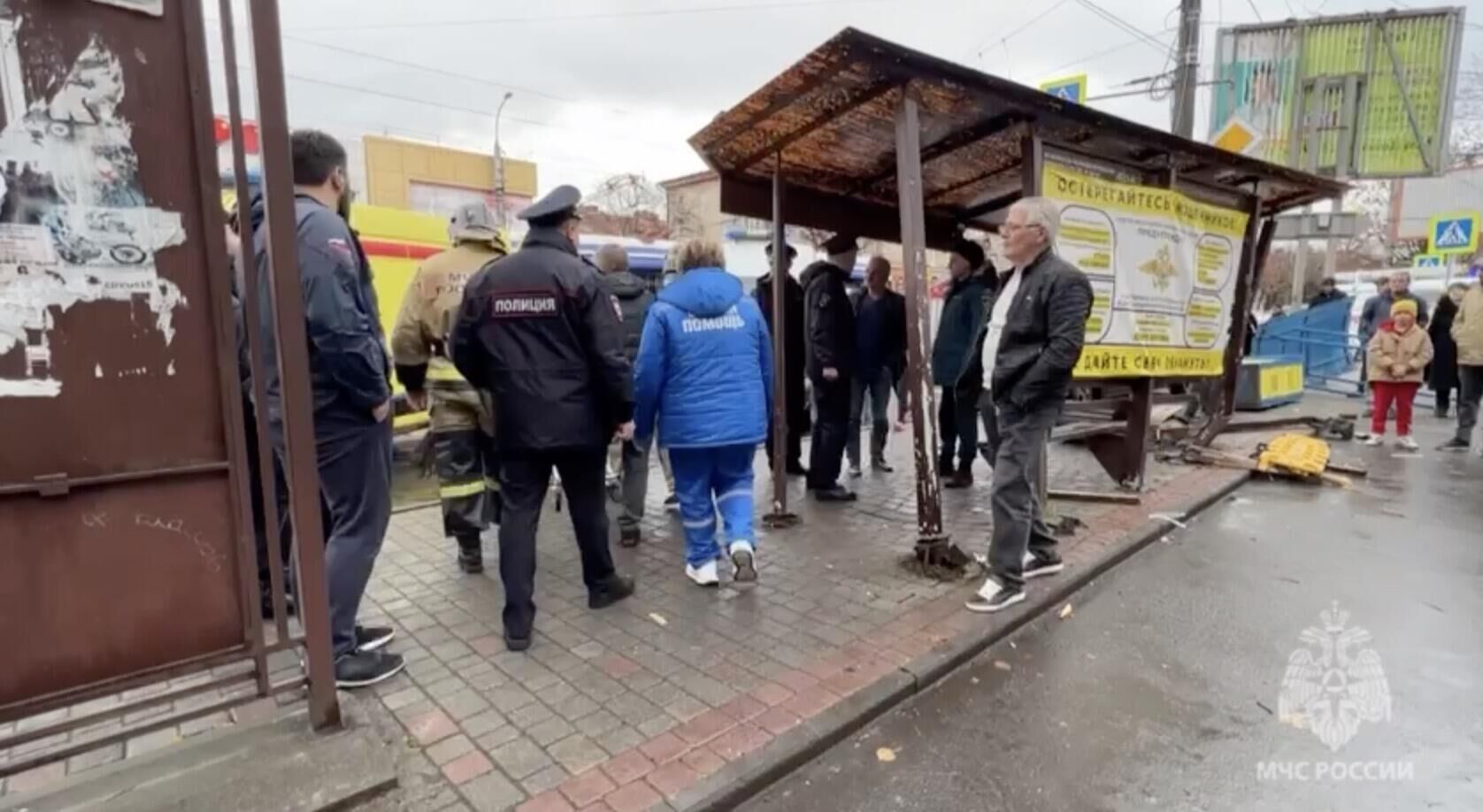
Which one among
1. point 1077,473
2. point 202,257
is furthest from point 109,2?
point 1077,473

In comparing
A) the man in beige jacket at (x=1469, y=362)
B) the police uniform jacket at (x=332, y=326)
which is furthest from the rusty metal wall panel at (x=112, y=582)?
the man in beige jacket at (x=1469, y=362)

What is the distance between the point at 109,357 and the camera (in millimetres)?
2256

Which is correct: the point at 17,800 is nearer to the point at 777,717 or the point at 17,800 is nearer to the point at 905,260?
the point at 777,717

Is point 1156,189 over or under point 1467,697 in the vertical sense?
over

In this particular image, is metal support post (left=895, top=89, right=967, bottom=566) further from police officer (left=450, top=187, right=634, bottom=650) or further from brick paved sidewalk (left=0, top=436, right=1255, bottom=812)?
police officer (left=450, top=187, right=634, bottom=650)

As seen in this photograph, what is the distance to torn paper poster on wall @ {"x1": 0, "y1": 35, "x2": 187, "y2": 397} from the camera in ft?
6.88

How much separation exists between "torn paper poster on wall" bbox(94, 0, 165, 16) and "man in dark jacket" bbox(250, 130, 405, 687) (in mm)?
682

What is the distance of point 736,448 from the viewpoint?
412 cm

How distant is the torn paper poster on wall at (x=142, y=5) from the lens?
7.07 ft

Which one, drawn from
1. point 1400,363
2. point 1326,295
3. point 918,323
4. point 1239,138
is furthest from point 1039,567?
point 1326,295

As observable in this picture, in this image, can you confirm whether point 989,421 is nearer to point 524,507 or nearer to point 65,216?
point 524,507

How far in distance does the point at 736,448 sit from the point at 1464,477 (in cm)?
742

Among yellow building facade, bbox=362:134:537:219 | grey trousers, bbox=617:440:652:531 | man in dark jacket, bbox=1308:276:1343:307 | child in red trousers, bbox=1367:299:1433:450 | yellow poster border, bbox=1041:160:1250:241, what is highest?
yellow building facade, bbox=362:134:537:219

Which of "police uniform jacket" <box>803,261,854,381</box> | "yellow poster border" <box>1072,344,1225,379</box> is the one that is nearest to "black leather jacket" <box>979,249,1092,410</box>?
"yellow poster border" <box>1072,344,1225,379</box>
